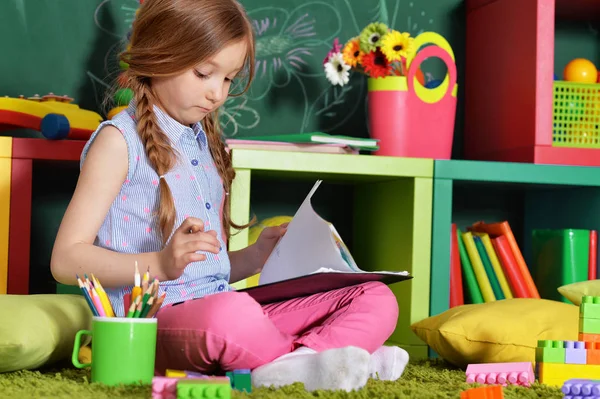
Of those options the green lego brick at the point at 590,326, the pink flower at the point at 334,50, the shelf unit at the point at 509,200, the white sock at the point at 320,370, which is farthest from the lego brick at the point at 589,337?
the pink flower at the point at 334,50

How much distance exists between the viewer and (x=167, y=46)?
1.44m

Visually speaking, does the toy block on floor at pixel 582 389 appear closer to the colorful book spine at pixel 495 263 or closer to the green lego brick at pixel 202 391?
the green lego brick at pixel 202 391

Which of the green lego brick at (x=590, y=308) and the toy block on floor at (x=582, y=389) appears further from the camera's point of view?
the green lego brick at (x=590, y=308)

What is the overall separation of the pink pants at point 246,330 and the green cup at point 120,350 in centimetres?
9

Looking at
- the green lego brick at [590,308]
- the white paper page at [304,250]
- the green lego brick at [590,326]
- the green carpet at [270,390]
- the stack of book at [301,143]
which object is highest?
the stack of book at [301,143]

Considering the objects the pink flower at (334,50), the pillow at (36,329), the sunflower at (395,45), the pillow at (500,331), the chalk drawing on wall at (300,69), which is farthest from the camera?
the chalk drawing on wall at (300,69)

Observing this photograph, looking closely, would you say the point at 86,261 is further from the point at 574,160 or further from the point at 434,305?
the point at 574,160

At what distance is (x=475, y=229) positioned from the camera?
2121 mm

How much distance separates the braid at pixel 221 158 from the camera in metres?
1.63

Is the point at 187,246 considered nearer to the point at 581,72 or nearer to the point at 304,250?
the point at 304,250

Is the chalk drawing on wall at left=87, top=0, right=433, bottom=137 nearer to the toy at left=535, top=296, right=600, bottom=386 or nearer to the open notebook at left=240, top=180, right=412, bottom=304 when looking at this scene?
the open notebook at left=240, top=180, right=412, bottom=304

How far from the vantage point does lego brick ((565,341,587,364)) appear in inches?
51.5

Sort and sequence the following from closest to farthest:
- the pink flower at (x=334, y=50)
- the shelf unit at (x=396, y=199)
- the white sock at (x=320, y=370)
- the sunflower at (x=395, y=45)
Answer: the white sock at (x=320, y=370), the shelf unit at (x=396, y=199), the sunflower at (x=395, y=45), the pink flower at (x=334, y=50)

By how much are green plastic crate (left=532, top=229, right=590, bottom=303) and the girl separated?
0.69 metres
